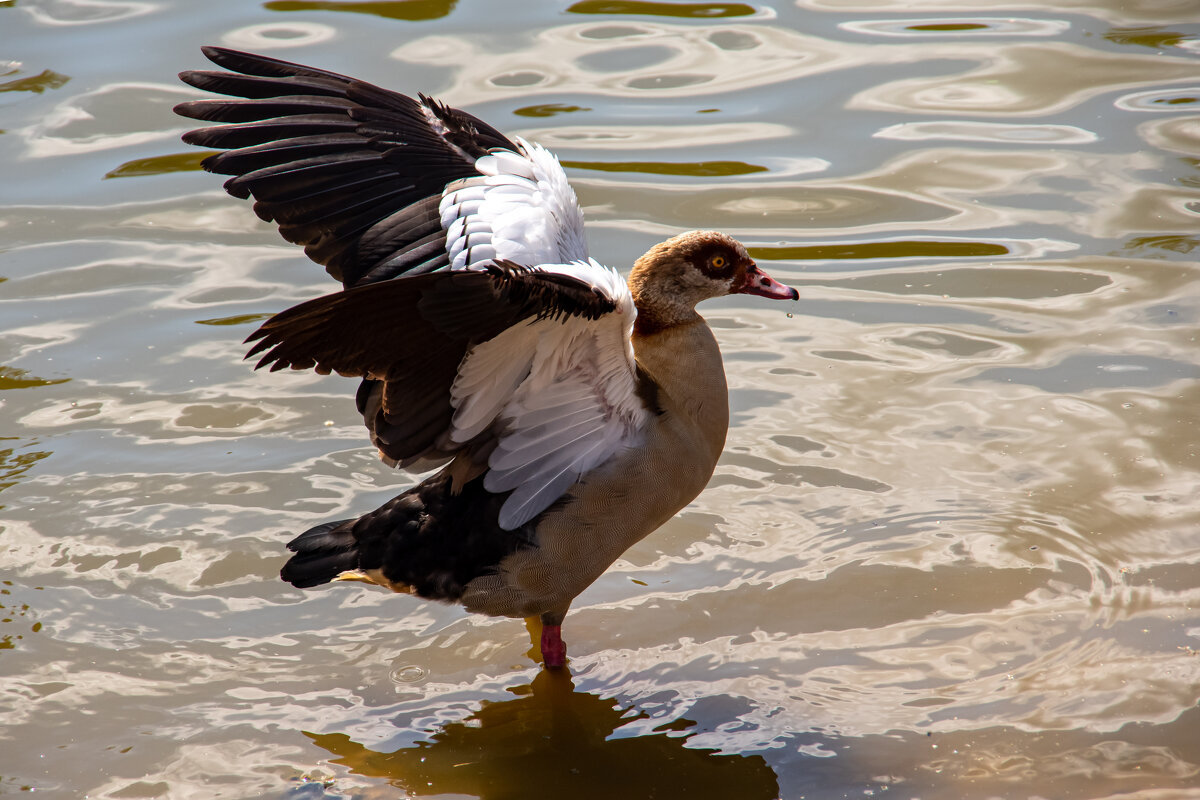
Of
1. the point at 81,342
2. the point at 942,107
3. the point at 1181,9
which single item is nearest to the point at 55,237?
the point at 81,342

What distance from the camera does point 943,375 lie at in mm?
6496

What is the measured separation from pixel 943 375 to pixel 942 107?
349cm

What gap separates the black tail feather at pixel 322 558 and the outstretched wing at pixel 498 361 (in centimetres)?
58

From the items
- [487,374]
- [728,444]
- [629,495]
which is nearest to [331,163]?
[487,374]

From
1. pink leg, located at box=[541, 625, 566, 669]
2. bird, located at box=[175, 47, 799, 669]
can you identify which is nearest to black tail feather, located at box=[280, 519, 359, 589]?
bird, located at box=[175, 47, 799, 669]

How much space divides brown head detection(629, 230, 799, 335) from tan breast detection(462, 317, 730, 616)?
113 mm

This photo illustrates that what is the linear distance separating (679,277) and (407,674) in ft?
6.08

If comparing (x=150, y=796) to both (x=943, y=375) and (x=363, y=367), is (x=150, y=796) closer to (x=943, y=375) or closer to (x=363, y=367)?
(x=363, y=367)

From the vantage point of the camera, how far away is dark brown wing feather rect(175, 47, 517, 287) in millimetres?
4711

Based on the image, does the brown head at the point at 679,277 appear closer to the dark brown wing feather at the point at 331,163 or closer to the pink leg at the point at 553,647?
the dark brown wing feather at the point at 331,163

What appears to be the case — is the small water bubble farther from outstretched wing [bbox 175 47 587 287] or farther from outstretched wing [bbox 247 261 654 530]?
outstretched wing [bbox 175 47 587 287]

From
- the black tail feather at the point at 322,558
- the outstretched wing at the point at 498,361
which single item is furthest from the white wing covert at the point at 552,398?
the black tail feather at the point at 322,558

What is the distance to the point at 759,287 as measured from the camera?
511cm

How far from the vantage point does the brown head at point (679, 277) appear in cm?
485
